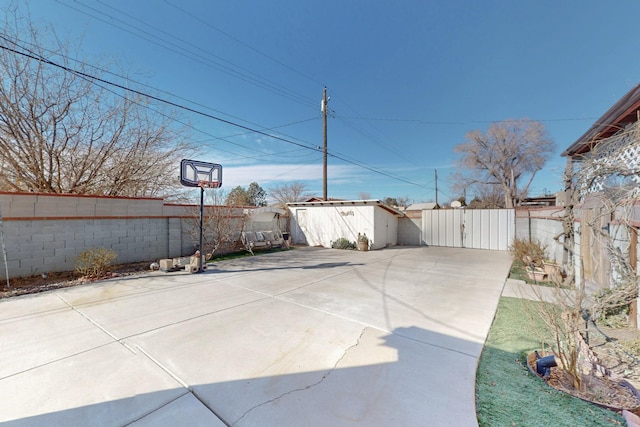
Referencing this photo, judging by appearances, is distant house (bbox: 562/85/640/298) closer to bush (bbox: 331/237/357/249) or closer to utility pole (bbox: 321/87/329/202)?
bush (bbox: 331/237/357/249)

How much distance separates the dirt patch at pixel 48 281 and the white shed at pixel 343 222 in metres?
7.64

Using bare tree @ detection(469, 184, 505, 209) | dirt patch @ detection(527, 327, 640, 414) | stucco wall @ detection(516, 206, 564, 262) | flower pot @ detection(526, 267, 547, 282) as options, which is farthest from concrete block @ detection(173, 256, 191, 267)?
bare tree @ detection(469, 184, 505, 209)

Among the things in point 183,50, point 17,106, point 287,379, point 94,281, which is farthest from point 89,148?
point 287,379

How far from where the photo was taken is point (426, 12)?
792 cm

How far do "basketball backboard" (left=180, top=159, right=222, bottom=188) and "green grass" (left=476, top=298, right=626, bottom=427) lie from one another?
7577mm

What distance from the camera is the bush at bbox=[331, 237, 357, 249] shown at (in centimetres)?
1150

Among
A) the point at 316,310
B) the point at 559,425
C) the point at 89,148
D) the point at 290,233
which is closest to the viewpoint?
the point at 559,425

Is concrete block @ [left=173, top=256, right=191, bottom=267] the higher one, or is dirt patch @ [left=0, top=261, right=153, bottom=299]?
concrete block @ [left=173, top=256, right=191, bottom=267]

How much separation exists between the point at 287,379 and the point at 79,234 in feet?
25.2

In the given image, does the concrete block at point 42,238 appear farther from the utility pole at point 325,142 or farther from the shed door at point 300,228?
the utility pole at point 325,142

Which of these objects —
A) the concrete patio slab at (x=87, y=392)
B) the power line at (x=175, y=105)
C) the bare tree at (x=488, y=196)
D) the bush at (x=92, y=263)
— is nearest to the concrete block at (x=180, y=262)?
the bush at (x=92, y=263)

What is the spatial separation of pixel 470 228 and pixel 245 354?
12061mm

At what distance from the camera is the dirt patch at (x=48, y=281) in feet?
16.3

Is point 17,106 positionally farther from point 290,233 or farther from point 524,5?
point 524,5
